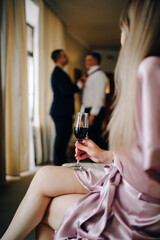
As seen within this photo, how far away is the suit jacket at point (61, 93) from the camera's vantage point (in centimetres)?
316

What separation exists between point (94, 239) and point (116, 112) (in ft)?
1.30

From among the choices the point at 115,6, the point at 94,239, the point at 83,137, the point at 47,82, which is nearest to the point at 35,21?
the point at 47,82

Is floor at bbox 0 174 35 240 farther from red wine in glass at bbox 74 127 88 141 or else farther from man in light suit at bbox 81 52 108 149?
man in light suit at bbox 81 52 108 149

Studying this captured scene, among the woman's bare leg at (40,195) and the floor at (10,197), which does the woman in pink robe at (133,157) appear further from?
the floor at (10,197)

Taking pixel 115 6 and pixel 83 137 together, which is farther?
pixel 115 6

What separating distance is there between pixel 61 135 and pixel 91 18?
9.30 ft

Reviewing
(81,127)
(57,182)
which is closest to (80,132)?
(81,127)

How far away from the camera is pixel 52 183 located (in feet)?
2.78

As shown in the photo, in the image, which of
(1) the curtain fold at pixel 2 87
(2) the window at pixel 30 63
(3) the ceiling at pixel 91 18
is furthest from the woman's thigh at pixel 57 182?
(3) the ceiling at pixel 91 18

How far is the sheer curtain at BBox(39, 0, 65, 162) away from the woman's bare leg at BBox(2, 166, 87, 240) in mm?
3073

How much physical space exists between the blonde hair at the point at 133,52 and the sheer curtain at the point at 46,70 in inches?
129

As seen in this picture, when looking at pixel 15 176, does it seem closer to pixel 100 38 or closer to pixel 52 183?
pixel 52 183

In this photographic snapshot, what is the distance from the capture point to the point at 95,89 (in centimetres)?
348

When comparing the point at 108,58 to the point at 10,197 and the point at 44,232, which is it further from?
the point at 44,232
